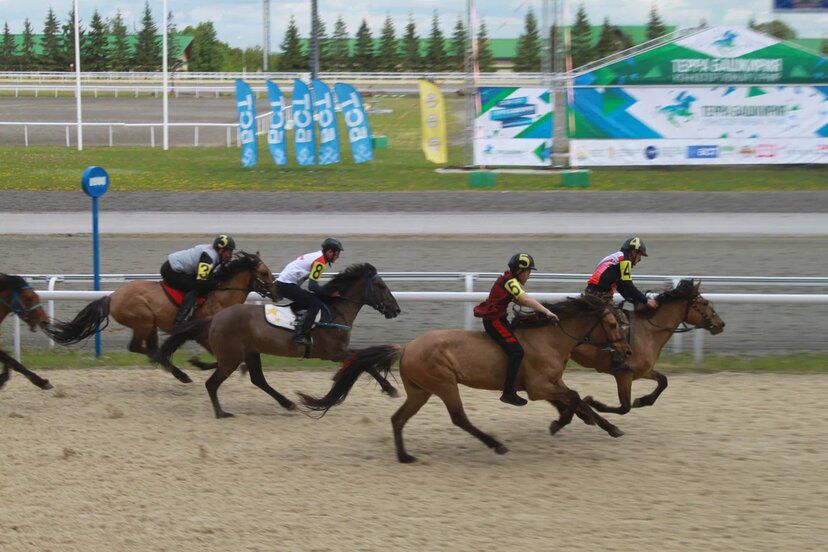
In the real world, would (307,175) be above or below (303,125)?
below

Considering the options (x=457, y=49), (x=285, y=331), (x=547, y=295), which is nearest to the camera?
(x=285, y=331)

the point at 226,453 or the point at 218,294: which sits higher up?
the point at 218,294

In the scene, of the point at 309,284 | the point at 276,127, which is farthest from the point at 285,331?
the point at 276,127

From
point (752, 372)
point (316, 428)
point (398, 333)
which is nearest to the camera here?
point (316, 428)

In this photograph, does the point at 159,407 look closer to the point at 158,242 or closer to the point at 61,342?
the point at 61,342

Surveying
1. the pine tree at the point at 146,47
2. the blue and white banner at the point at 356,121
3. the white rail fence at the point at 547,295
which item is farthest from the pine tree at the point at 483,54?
the white rail fence at the point at 547,295

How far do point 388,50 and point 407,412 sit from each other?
68939 millimetres

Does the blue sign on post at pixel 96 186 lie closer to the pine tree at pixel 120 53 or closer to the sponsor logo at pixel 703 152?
the sponsor logo at pixel 703 152

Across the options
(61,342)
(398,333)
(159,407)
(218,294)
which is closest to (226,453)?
(159,407)

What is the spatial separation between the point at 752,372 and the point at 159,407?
6356 millimetres

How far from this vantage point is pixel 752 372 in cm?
1112

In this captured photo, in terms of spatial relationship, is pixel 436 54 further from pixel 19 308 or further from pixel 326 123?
pixel 19 308

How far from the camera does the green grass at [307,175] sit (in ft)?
82.3

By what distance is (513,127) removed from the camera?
27344 mm
